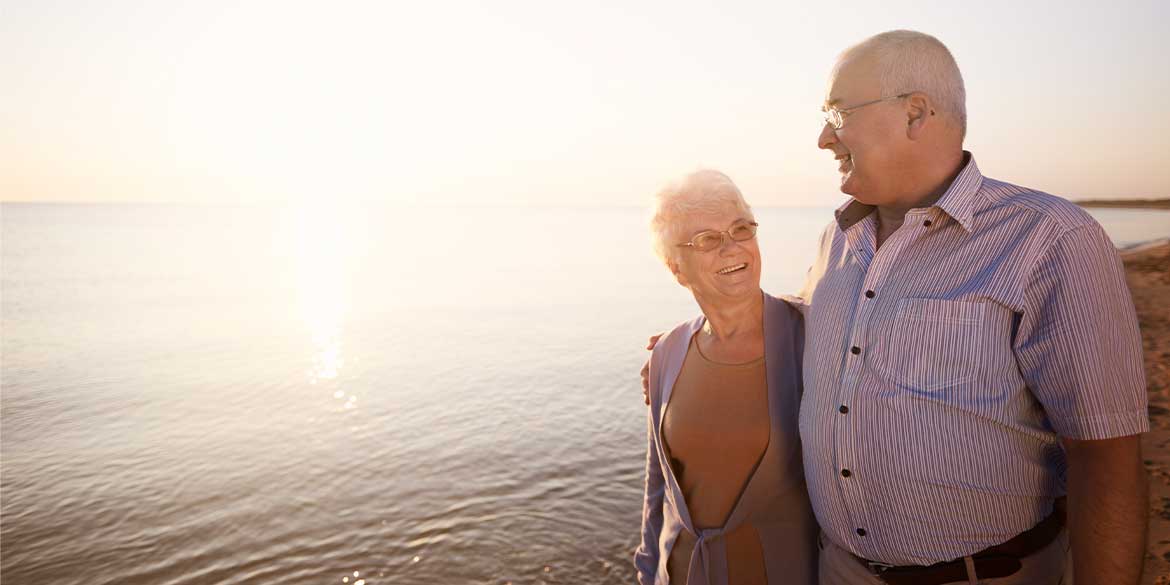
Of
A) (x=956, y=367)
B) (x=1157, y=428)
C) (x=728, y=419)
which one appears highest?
(x=956, y=367)

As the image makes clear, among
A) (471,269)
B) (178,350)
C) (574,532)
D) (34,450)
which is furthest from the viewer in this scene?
(471,269)

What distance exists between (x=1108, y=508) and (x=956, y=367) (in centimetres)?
53

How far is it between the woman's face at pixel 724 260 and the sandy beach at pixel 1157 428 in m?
2.05

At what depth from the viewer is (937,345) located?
6.60 ft

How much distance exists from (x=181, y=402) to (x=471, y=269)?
90.5 feet

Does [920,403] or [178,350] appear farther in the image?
[178,350]

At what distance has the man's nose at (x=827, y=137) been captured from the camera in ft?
7.84

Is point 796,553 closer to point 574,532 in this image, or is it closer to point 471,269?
point 574,532

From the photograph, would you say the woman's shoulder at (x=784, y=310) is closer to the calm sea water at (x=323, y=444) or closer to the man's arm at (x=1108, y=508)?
the man's arm at (x=1108, y=508)

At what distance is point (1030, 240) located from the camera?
188 centimetres

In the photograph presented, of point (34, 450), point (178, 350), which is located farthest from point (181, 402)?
point (178, 350)

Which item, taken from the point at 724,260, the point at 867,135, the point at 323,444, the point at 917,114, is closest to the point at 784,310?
the point at 724,260

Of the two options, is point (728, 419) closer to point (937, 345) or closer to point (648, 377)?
point (648, 377)

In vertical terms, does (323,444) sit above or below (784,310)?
below
